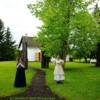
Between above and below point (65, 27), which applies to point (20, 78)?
below

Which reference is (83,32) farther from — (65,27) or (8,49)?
(8,49)

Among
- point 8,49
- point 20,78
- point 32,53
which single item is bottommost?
point 20,78

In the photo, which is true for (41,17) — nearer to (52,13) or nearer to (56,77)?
(52,13)

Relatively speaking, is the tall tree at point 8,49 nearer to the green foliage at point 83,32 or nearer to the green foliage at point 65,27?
the green foliage at point 65,27

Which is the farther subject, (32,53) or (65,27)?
(32,53)

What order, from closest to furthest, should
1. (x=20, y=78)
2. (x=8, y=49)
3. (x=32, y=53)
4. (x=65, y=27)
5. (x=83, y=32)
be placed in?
(x=20, y=78)
(x=65, y=27)
(x=83, y=32)
(x=8, y=49)
(x=32, y=53)

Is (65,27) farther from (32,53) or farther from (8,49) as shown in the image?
(32,53)

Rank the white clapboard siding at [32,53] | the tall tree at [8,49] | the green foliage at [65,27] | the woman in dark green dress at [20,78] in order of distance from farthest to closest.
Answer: the white clapboard siding at [32,53], the tall tree at [8,49], the green foliage at [65,27], the woman in dark green dress at [20,78]

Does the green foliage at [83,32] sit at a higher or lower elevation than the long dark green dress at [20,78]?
higher

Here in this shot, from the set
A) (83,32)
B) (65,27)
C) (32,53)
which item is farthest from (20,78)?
(32,53)

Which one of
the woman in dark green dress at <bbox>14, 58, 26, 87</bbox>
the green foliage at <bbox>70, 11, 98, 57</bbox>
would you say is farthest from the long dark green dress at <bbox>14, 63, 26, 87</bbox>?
the green foliage at <bbox>70, 11, 98, 57</bbox>

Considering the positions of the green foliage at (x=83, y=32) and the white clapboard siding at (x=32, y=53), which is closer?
the green foliage at (x=83, y=32)

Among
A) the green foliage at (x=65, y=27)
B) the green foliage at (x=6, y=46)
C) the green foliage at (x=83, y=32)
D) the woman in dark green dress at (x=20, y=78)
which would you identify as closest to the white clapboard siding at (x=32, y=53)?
the green foliage at (x=6, y=46)

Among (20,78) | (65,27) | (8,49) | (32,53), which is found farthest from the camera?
(32,53)
